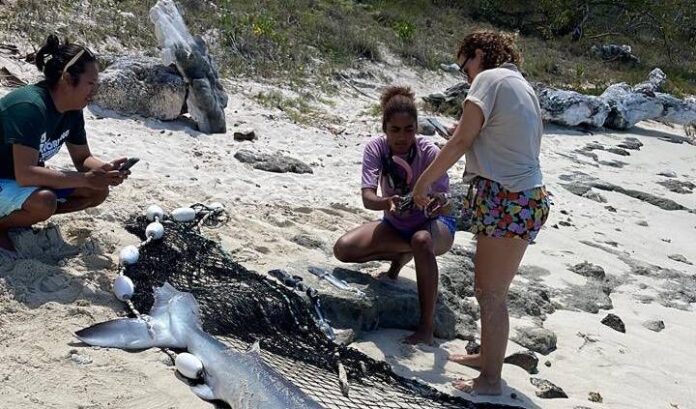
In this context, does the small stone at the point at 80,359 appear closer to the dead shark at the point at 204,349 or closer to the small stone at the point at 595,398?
the dead shark at the point at 204,349

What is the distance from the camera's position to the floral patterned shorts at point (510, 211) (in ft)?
12.4

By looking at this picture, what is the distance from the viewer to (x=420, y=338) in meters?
4.42

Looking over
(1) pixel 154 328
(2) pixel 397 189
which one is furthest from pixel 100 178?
(2) pixel 397 189

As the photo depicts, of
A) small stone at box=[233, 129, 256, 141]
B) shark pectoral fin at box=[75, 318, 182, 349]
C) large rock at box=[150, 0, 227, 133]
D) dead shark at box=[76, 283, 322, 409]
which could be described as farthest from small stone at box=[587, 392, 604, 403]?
large rock at box=[150, 0, 227, 133]

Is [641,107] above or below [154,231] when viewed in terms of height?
below

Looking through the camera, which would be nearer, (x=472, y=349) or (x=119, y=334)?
(x=119, y=334)

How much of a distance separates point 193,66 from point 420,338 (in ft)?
16.2

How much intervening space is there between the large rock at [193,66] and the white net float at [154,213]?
3.04m

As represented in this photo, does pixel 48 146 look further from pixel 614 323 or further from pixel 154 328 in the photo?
pixel 614 323

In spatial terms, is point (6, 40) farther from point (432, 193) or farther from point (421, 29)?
point (421, 29)

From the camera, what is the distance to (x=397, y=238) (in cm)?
476

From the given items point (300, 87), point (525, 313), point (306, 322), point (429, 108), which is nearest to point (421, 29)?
point (429, 108)

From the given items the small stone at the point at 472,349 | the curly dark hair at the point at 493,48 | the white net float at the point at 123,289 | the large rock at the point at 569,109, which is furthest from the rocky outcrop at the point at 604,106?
the white net float at the point at 123,289

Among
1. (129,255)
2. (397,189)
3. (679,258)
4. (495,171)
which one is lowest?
(679,258)
